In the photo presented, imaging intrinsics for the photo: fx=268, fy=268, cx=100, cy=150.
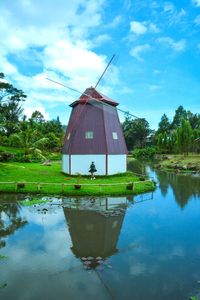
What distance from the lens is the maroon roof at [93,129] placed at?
68.1 ft

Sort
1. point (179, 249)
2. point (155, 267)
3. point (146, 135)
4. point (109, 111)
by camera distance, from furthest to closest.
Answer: point (146, 135), point (109, 111), point (179, 249), point (155, 267)

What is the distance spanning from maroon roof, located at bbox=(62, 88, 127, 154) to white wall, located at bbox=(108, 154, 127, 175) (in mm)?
407

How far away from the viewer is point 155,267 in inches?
270

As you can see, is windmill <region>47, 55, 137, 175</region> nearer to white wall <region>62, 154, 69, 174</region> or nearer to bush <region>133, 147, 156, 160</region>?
white wall <region>62, 154, 69, 174</region>

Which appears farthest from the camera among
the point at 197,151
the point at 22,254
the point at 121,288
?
the point at 197,151

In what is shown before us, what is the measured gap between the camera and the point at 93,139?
68.7ft

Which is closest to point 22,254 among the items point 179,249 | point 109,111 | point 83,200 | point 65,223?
point 65,223

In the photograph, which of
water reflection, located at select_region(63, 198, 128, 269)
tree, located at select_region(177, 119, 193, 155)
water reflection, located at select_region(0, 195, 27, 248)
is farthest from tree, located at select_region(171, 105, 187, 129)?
water reflection, located at select_region(0, 195, 27, 248)

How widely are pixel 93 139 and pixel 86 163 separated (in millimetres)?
1950

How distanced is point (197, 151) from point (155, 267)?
4818 centimetres

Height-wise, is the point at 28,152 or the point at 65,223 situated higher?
the point at 28,152

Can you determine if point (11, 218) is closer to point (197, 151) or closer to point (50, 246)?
point (50, 246)

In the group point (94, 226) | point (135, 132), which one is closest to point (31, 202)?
point (94, 226)

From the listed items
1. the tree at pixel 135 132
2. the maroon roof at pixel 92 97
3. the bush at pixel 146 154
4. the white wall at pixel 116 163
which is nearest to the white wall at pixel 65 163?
the white wall at pixel 116 163
